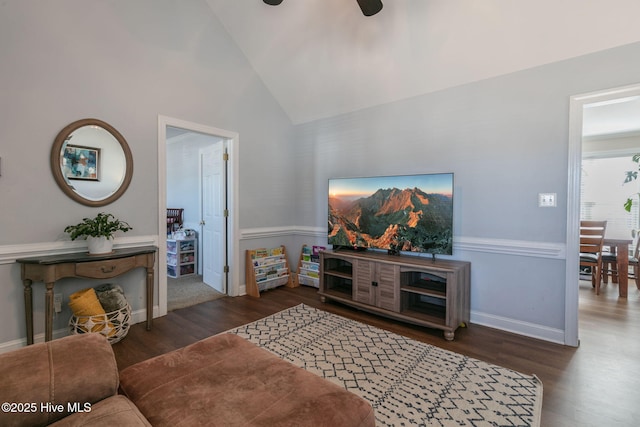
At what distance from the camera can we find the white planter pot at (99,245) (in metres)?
2.49

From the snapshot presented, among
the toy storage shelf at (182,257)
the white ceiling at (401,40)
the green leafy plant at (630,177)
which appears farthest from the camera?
the toy storage shelf at (182,257)

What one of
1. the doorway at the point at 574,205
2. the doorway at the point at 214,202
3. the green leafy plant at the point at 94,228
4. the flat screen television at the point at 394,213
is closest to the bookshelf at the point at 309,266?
the flat screen television at the point at 394,213

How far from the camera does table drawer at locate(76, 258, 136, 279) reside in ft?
7.53

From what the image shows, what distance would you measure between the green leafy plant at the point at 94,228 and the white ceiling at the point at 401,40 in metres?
2.58

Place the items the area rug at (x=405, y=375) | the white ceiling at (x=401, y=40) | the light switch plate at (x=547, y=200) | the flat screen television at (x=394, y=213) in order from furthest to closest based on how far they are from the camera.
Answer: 1. the flat screen television at (x=394, y=213)
2. the light switch plate at (x=547, y=200)
3. the white ceiling at (x=401, y=40)
4. the area rug at (x=405, y=375)

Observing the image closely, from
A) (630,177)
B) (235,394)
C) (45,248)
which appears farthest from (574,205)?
(45,248)

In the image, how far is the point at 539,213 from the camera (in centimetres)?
260

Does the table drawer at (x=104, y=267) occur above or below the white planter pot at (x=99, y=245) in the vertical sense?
below

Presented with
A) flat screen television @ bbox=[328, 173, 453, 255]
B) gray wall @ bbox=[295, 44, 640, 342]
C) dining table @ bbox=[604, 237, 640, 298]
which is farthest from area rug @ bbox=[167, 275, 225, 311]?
dining table @ bbox=[604, 237, 640, 298]

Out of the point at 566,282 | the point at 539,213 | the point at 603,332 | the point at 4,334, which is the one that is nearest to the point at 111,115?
the point at 4,334

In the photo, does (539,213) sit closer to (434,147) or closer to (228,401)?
(434,147)

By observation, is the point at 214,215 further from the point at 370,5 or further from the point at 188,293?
the point at 370,5

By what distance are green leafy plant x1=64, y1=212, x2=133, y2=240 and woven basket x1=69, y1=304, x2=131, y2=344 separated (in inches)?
25.9

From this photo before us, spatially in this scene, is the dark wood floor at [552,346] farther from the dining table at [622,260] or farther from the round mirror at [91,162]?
the round mirror at [91,162]
